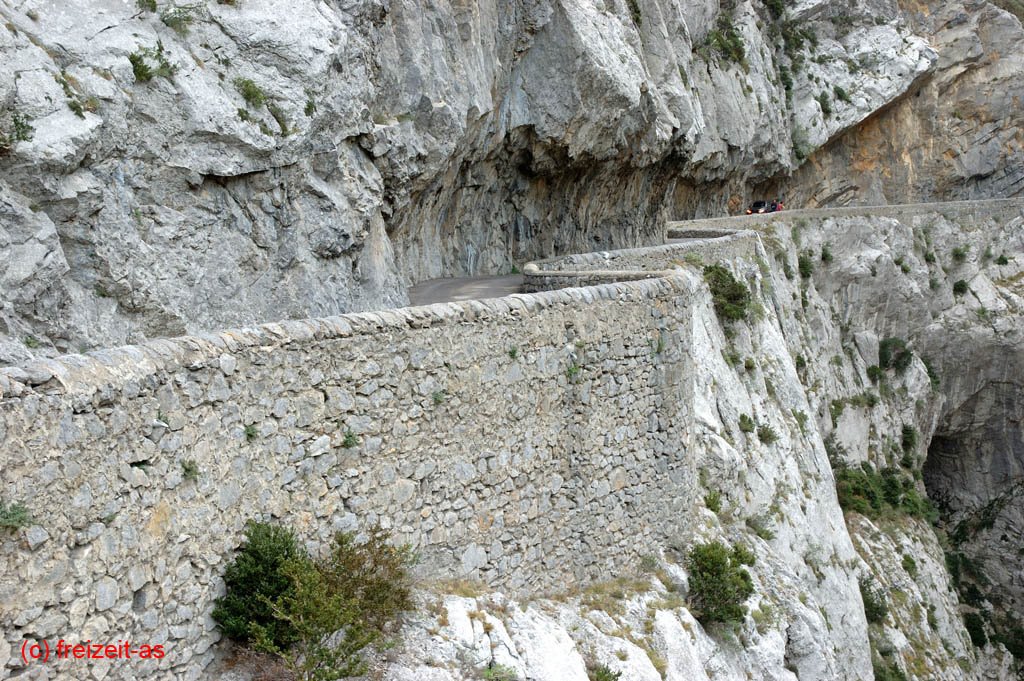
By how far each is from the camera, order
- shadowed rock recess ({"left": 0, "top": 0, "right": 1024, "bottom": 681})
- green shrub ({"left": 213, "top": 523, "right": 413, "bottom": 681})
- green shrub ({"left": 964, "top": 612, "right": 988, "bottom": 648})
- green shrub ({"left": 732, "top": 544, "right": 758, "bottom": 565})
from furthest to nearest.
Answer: green shrub ({"left": 964, "top": 612, "right": 988, "bottom": 648}) → green shrub ({"left": 732, "top": 544, "right": 758, "bottom": 565}) → green shrub ({"left": 213, "top": 523, "right": 413, "bottom": 681}) → shadowed rock recess ({"left": 0, "top": 0, "right": 1024, "bottom": 681})

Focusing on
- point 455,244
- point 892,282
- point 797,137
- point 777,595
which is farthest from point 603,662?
point 797,137

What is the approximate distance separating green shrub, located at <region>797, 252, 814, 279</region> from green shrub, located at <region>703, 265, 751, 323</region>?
13.9 metres

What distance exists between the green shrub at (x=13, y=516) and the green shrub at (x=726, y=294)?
17125 millimetres

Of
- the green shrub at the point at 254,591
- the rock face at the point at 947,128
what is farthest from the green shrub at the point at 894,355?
the green shrub at the point at 254,591

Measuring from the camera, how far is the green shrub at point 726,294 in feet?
68.3

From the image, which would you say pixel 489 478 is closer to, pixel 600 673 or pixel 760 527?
pixel 600 673

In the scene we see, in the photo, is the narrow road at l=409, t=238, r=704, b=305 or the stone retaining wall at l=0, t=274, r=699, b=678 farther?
the narrow road at l=409, t=238, r=704, b=305

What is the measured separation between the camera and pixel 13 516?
5.44 m

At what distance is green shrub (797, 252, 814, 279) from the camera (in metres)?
34.4

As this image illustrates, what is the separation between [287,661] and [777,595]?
9632 mm

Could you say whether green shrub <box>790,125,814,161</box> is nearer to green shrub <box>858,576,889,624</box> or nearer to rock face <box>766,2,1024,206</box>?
rock face <box>766,2,1024,206</box>

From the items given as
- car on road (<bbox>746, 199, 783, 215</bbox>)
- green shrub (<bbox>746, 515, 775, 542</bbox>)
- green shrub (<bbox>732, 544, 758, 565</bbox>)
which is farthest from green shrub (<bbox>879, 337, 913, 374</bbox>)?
green shrub (<bbox>732, 544, 758, 565</bbox>)

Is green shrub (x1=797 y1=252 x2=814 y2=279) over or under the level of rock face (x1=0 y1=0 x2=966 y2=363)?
under

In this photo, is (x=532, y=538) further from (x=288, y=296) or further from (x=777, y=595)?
(x=288, y=296)
